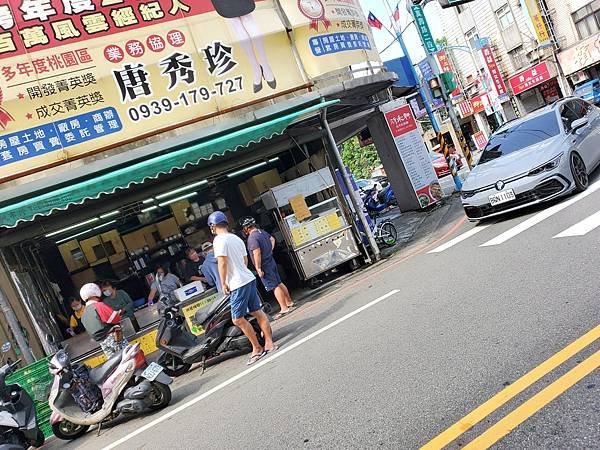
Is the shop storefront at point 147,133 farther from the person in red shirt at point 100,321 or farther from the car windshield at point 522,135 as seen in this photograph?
the car windshield at point 522,135

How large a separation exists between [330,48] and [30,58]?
5.80 metres

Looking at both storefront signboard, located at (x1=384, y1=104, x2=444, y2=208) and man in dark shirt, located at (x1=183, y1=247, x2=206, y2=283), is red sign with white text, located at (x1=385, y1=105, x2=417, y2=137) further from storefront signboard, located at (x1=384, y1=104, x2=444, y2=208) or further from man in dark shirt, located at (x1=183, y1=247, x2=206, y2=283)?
man in dark shirt, located at (x1=183, y1=247, x2=206, y2=283)

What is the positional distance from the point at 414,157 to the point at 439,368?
10881 millimetres

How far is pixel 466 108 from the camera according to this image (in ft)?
118

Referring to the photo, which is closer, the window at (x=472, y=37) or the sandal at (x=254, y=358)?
the sandal at (x=254, y=358)

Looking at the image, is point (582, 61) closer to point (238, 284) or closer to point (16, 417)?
point (238, 284)

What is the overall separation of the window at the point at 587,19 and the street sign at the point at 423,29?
618 inches

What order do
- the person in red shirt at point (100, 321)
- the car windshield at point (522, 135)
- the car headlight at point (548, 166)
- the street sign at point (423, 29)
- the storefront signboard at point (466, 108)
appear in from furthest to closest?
the storefront signboard at point (466, 108) → the street sign at point (423, 29) → the car windshield at point (522, 135) → the car headlight at point (548, 166) → the person in red shirt at point (100, 321)

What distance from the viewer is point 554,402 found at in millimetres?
2781

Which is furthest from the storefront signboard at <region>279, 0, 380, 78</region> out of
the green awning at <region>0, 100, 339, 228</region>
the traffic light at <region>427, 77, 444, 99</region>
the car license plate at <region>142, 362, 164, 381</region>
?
the car license plate at <region>142, 362, 164, 381</region>

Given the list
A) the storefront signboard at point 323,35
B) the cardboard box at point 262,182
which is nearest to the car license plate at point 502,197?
the storefront signboard at point 323,35

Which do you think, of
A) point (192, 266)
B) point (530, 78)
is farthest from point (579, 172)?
point (530, 78)

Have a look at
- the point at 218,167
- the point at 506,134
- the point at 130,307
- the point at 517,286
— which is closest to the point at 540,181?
the point at 506,134

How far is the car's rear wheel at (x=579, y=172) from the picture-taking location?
24.4 feet
